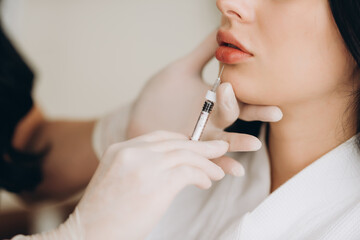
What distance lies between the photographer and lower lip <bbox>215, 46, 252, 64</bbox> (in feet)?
2.58

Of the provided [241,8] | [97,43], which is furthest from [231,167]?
[97,43]

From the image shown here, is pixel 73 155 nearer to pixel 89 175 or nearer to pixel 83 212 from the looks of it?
pixel 89 175

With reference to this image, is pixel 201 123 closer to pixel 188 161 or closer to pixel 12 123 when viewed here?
pixel 188 161

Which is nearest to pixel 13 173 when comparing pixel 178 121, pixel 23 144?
pixel 23 144

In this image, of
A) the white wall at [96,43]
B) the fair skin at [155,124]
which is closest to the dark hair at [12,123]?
the fair skin at [155,124]

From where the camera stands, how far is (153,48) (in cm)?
207

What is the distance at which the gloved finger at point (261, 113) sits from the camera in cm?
80

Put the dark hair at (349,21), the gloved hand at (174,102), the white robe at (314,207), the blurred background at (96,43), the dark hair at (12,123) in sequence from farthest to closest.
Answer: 1. the blurred background at (96,43)
2. the dark hair at (12,123)
3. the gloved hand at (174,102)
4. the white robe at (314,207)
5. the dark hair at (349,21)

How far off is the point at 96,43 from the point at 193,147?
1.57 metres

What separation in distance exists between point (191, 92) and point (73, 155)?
0.49 metres

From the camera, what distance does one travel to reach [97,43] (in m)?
2.15

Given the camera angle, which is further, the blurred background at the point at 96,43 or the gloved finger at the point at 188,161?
the blurred background at the point at 96,43

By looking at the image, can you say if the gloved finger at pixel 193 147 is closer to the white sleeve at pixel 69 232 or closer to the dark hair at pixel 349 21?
the white sleeve at pixel 69 232

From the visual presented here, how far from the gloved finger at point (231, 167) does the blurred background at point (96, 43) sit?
3.98 feet
